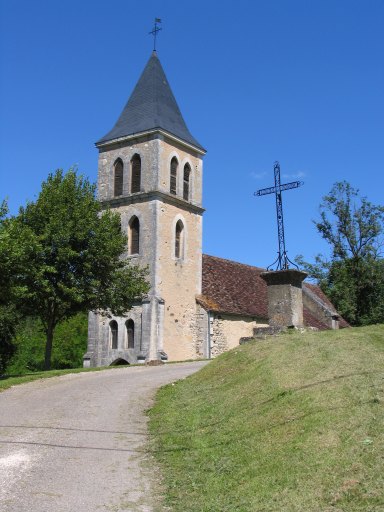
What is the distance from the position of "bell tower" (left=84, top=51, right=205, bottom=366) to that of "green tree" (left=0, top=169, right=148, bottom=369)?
4180mm

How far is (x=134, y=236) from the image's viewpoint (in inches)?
1185

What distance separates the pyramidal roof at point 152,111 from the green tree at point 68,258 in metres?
7.90

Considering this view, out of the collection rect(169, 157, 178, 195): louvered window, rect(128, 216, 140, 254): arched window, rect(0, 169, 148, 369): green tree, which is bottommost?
rect(0, 169, 148, 369): green tree

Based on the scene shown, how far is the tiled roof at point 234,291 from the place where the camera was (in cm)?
3141

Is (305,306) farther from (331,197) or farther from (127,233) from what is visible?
(127,233)

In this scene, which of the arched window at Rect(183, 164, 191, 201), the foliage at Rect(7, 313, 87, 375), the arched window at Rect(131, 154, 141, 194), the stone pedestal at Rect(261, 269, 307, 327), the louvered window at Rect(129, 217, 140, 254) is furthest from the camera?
the foliage at Rect(7, 313, 87, 375)

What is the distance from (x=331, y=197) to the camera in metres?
41.0

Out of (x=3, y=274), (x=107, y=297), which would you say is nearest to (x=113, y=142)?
(x=107, y=297)

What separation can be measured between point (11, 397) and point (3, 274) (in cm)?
528

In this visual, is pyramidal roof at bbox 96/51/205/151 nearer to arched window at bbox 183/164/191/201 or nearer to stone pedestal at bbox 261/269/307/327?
arched window at bbox 183/164/191/201

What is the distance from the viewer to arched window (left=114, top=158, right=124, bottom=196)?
1233 inches

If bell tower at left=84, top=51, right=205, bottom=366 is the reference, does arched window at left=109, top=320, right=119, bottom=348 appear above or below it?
below

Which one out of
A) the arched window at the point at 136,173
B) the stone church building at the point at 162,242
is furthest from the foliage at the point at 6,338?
the arched window at the point at 136,173

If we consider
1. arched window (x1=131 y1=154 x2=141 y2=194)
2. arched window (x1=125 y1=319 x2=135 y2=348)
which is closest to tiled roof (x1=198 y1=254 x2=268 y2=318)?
arched window (x1=125 y1=319 x2=135 y2=348)
